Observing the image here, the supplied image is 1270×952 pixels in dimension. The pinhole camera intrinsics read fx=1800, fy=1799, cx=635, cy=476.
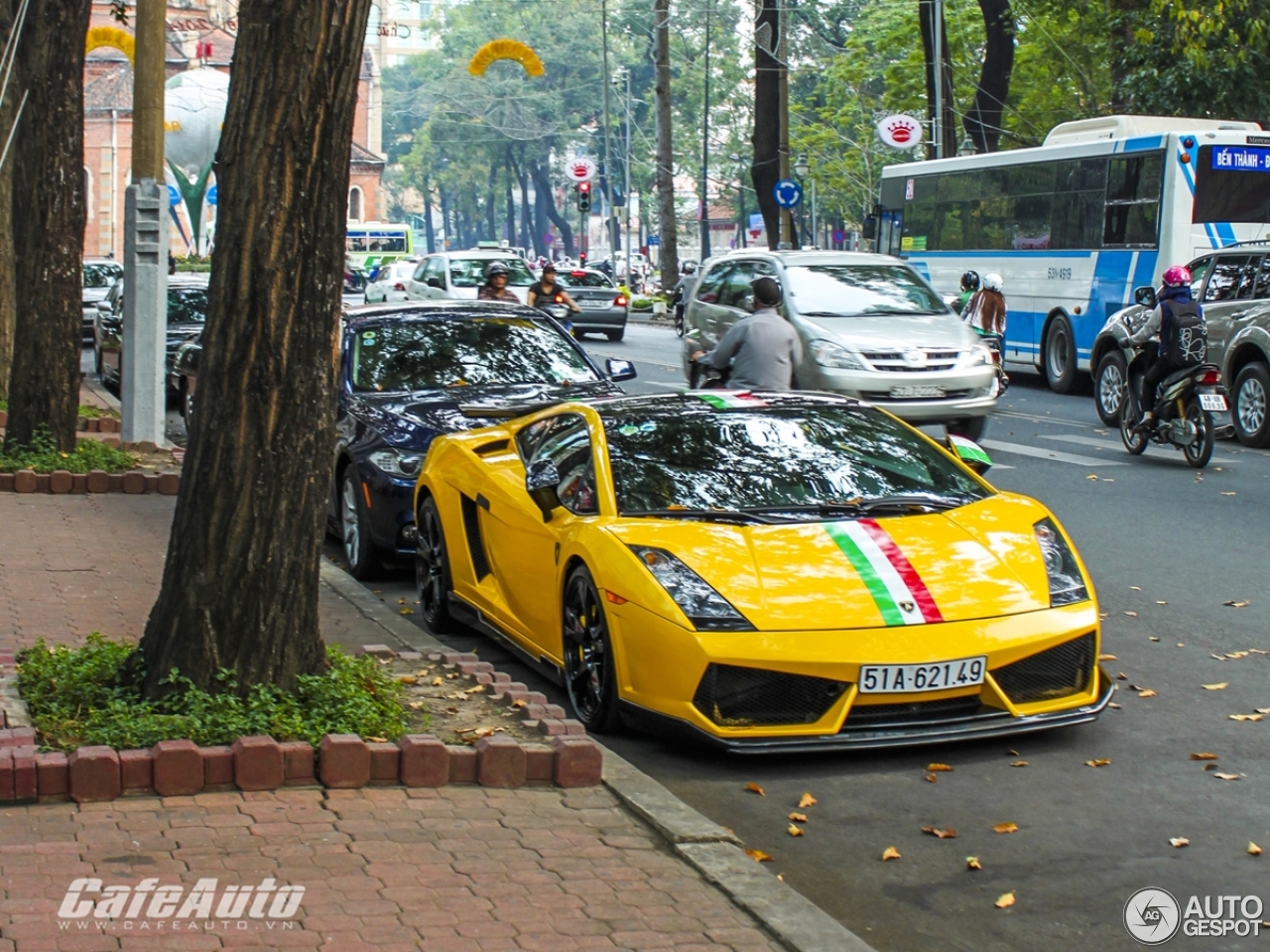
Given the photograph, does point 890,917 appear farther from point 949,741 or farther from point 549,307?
point 549,307

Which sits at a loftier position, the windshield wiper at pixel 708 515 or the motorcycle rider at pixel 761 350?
the motorcycle rider at pixel 761 350

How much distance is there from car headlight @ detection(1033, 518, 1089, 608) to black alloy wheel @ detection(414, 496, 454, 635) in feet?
9.80

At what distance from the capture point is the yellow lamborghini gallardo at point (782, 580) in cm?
628

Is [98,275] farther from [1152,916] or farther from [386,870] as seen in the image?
[1152,916]

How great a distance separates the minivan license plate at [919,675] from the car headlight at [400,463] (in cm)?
455

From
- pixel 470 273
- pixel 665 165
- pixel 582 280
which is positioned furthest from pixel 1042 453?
pixel 665 165

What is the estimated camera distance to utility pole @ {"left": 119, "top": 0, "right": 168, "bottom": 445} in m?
14.3

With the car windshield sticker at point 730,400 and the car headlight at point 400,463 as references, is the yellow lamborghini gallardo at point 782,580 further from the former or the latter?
the car headlight at point 400,463

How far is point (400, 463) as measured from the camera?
10297mm

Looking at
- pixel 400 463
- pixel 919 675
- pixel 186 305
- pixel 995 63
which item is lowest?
pixel 919 675

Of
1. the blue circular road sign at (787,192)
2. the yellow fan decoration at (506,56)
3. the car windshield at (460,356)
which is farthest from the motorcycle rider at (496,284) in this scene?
the yellow fan decoration at (506,56)

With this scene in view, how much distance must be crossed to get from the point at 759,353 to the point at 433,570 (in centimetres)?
445

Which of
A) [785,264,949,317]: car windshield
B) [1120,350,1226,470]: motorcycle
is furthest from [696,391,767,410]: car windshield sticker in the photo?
[785,264,949,317]: car windshield

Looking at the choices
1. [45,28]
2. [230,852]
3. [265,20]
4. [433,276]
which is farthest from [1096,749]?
[433,276]
